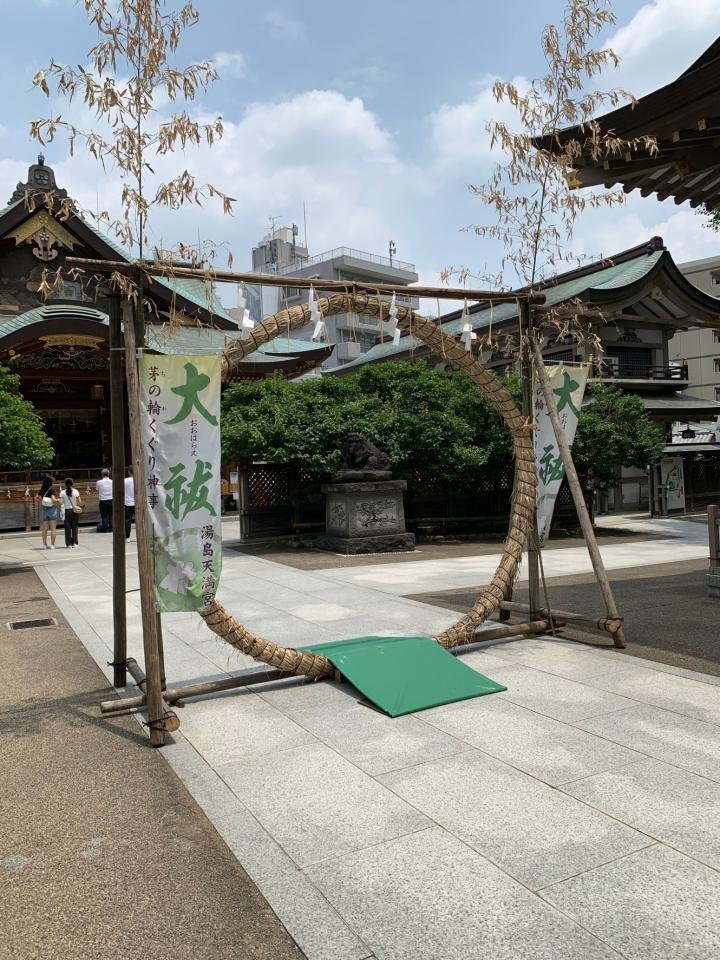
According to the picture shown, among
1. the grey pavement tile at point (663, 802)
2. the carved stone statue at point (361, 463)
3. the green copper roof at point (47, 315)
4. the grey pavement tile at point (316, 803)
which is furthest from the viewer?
the green copper roof at point (47, 315)

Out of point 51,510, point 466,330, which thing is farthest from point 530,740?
point 51,510

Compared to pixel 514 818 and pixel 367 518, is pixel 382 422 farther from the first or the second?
pixel 514 818

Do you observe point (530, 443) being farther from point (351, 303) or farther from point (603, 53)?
point (603, 53)

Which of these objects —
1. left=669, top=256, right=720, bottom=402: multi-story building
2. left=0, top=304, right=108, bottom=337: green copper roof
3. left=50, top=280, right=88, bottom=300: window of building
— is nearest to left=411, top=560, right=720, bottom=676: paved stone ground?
left=0, top=304, right=108, bottom=337: green copper roof

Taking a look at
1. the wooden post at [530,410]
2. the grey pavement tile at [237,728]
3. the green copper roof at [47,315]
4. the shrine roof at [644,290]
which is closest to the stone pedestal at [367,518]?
the wooden post at [530,410]

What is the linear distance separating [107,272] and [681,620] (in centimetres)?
620

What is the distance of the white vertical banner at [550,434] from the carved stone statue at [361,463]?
7.63 m

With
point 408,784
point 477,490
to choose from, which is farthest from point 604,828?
point 477,490

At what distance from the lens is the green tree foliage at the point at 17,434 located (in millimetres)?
12141

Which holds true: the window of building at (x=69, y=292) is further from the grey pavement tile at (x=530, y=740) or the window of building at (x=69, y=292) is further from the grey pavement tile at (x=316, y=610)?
the grey pavement tile at (x=530, y=740)

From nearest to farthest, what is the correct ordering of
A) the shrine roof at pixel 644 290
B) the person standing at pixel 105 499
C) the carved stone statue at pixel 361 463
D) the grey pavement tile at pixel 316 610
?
the grey pavement tile at pixel 316 610, the carved stone statue at pixel 361 463, the person standing at pixel 105 499, the shrine roof at pixel 644 290

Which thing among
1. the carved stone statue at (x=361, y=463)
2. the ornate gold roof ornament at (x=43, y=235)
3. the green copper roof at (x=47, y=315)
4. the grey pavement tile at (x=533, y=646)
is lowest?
the grey pavement tile at (x=533, y=646)

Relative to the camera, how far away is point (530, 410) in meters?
6.86

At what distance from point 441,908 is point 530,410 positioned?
5013 mm
